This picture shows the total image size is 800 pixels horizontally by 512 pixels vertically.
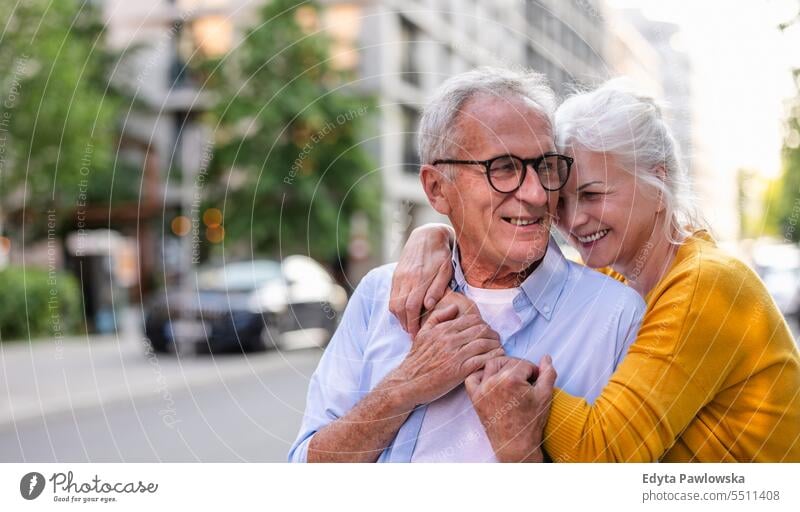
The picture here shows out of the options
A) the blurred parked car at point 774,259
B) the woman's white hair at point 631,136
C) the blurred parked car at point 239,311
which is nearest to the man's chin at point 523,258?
the woman's white hair at point 631,136

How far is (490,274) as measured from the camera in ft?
6.18

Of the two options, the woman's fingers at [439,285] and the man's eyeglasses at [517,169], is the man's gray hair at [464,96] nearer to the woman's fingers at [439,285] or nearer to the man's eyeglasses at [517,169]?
the man's eyeglasses at [517,169]

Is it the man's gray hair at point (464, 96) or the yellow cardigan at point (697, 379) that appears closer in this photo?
the yellow cardigan at point (697, 379)

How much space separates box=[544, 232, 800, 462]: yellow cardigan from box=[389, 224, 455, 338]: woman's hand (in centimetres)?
34

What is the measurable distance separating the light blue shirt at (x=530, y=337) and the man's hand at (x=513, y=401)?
3.9 inches

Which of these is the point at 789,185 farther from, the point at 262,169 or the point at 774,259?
the point at 262,169

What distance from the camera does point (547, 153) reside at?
178cm

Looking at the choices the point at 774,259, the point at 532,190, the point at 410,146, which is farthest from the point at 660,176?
the point at 410,146

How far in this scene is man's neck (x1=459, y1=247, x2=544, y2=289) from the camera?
1852mm

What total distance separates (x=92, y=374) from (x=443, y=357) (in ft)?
23.9

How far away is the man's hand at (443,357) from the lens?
1751mm
